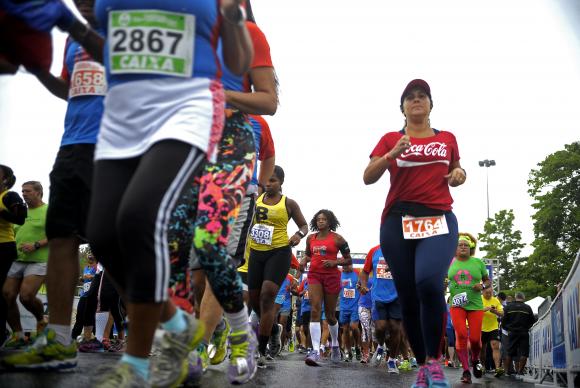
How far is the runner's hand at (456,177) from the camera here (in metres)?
4.84

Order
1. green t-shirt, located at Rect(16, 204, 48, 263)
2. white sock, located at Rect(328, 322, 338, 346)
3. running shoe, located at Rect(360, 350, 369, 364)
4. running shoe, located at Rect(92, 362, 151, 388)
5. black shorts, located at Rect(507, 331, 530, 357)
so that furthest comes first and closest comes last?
black shorts, located at Rect(507, 331, 530, 357), running shoe, located at Rect(360, 350, 369, 364), white sock, located at Rect(328, 322, 338, 346), green t-shirt, located at Rect(16, 204, 48, 263), running shoe, located at Rect(92, 362, 151, 388)

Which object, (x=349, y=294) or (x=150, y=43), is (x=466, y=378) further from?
(x=349, y=294)

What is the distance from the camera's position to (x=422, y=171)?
16.1ft

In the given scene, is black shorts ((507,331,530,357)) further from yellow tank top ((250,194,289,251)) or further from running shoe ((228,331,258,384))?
running shoe ((228,331,258,384))

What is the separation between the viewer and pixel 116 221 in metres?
2.49

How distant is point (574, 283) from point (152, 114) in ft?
14.4

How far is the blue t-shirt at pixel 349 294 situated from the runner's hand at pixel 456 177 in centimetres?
1277

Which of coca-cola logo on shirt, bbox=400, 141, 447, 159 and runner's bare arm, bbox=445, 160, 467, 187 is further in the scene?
coca-cola logo on shirt, bbox=400, 141, 447, 159

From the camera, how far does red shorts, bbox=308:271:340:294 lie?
10.7 m

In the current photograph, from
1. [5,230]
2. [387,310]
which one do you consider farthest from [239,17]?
[387,310]

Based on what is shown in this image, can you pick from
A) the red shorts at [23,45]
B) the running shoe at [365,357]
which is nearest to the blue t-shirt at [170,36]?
the red shorts at [23,45]

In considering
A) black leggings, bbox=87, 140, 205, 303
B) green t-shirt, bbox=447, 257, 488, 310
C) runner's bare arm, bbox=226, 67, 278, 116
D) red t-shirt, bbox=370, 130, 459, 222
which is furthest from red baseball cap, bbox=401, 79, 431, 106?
green t-shirt, bbox=447, 257, 488, 310

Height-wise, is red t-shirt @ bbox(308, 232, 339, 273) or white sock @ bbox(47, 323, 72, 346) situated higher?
red t-shirt @ bbox(308, 232, 339, 273)

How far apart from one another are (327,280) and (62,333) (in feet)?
23.2
